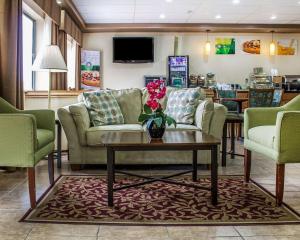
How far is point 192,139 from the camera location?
2.86 m

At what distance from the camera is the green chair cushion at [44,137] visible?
287 centimetres

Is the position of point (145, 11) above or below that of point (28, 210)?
above

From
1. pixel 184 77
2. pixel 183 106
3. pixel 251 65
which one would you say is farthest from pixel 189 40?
pixel 183 106

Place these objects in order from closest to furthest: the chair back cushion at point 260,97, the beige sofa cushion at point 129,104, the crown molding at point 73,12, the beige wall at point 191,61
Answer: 1. the beige sofa cushion at point 129,104
2. the chair back cushion at point 260,97
3. the crown molding at point 73,12
4. the beige wall at point 191,61

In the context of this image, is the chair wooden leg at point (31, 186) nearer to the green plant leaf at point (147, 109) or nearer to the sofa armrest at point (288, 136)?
the green plant leaf at point (147, 109)

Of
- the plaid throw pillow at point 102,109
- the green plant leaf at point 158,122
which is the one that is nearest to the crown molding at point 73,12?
the plaid throw pillow at point 102,109

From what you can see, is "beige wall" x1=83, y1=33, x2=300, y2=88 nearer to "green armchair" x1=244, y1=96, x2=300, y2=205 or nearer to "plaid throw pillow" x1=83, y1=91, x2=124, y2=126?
"plaid throw pillow" x1=83, y1=91, x2=124, y2=126

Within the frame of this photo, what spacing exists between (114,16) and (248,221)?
20.3 ft

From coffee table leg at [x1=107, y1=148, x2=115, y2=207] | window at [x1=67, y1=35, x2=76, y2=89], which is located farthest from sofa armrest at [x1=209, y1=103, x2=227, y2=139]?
window at [x1=67, y1=35, x2=76, y2=89]

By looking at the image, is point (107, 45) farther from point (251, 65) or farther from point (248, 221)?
point (248, 221)

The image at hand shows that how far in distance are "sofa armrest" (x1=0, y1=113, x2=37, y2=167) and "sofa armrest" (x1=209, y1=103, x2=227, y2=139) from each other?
2005 millimetres

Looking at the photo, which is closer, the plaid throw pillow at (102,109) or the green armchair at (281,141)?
the green armchair at (281,141)

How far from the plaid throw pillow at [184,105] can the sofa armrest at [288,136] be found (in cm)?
163

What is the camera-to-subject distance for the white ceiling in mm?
6621
